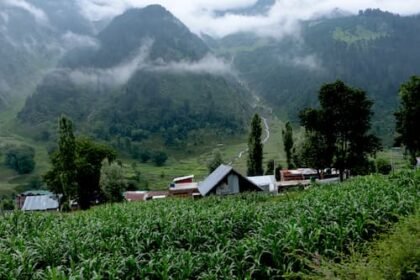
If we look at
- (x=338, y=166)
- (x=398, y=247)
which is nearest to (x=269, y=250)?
(x=398, y=247)

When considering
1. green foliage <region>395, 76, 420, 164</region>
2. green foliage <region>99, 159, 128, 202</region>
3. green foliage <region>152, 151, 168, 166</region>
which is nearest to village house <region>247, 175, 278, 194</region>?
green foliage <region>395, 76, 420, 164</region>

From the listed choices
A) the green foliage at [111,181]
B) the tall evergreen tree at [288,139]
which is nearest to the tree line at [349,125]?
the green foliage at [111,181]

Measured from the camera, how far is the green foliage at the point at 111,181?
186ft

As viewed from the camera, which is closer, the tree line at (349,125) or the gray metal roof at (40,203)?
the tree line at (349,125)

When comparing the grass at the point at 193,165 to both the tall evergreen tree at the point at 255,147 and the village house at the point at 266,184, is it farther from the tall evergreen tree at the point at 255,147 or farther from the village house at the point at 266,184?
the village house at the point at 266,184

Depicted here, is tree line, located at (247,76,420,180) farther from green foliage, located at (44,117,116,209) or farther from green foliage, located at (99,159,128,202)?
green foliage, located at (99,159,128,202)

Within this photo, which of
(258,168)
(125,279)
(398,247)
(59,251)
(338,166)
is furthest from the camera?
(258,168)

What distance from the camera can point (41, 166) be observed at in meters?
161

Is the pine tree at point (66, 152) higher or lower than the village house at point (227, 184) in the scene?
higher

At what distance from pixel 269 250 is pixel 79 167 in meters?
47.1

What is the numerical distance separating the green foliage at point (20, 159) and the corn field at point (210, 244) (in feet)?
484

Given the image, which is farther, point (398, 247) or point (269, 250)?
point (269, 250)

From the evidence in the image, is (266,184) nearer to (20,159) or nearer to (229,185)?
(229,185)

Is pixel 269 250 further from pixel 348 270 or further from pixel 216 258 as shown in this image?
pixel 348 270
